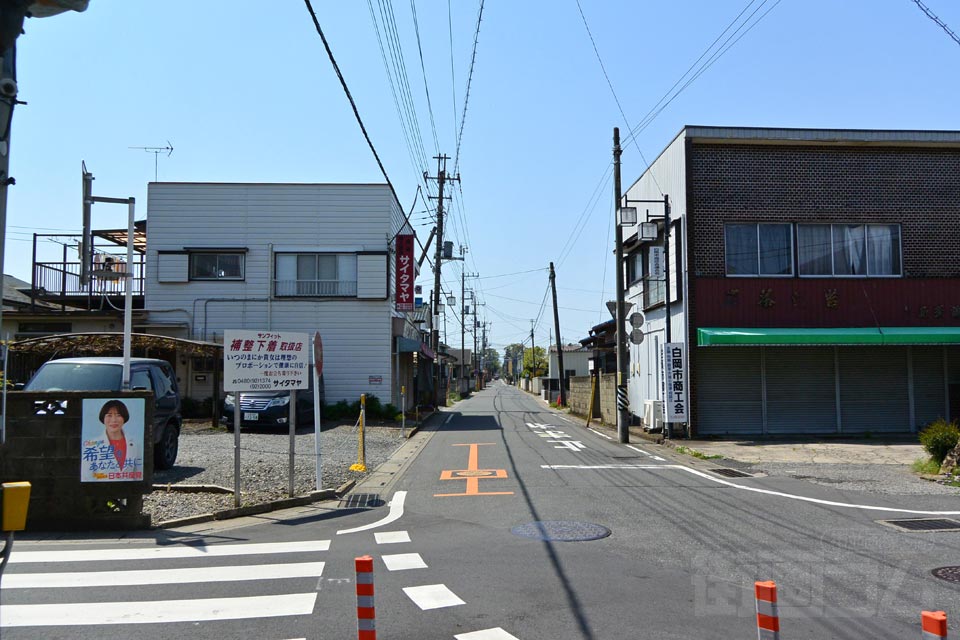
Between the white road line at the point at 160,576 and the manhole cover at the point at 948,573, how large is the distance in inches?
222

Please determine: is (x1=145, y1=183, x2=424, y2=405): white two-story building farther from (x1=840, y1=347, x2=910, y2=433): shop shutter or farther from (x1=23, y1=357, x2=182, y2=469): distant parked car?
(x1=840, y1=347, x2=910, y2=433): shop shutter

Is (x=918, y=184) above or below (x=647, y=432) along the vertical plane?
above

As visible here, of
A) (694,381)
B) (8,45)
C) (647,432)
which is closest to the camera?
(8,45)

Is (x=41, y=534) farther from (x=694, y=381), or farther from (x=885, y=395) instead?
(x=885, y=395)

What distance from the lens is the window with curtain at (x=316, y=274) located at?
27.6 meters

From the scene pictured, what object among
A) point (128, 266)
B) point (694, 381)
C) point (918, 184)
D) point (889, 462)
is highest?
point (918, 184)

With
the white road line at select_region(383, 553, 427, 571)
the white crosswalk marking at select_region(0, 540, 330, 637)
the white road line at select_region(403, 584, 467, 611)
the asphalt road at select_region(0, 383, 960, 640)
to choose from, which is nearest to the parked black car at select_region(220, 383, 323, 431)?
the asphalt road at select_region(0, 383, 960, 640)

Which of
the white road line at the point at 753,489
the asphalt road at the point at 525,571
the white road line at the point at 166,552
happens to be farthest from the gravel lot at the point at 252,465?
the white road line at the point at 753,489

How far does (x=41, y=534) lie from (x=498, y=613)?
5.97 metres

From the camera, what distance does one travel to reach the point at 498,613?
18.2 ft

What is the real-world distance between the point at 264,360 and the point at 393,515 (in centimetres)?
302

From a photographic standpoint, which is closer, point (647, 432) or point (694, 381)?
point (694, 381)

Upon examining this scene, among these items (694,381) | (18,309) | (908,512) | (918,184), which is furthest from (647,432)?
(18,309)

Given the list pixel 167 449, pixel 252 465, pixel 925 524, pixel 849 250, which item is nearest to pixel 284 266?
pixel 252 465
